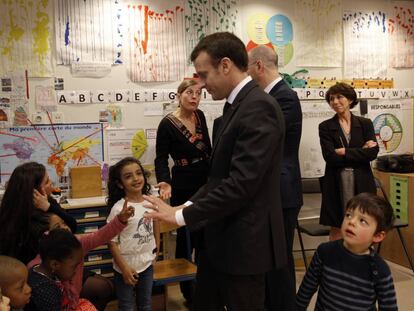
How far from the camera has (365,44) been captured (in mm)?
4492

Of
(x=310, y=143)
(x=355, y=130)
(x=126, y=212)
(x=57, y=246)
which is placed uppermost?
(x=355, y=130)

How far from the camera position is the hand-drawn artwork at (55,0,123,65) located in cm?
345

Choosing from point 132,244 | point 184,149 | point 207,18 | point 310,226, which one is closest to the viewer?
point 132,244

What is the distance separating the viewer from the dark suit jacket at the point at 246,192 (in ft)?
4.91

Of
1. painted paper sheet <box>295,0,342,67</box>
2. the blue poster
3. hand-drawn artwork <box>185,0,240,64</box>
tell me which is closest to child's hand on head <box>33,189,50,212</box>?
hand-drawn artwork <box>185,0,240,64</box>

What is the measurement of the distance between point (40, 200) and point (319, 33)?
3123mm

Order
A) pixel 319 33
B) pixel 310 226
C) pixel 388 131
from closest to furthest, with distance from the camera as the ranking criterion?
pixel 310 226, pixel 319 33, pixel 388 131

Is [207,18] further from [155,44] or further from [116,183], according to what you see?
[116,183]

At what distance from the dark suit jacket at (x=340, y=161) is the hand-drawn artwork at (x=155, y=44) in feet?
4.33

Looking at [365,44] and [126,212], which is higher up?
[365,44]

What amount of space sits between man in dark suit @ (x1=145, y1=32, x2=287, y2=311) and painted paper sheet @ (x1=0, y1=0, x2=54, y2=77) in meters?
2.16

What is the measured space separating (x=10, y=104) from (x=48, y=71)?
1.21ft

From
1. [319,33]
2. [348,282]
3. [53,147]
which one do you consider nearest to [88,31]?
[53,147]

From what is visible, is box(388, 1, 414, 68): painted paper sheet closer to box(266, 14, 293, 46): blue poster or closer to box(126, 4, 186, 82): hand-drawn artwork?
box(266, 14, 293, 46): blue poster
